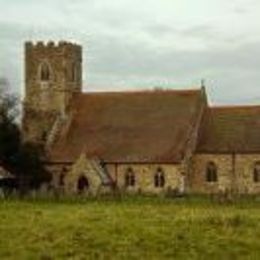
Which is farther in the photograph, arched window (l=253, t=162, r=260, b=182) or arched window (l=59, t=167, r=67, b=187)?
arched window (l=59, t=167, r=67, b=187)

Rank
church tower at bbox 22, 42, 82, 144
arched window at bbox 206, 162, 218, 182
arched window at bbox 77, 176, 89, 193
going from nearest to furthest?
arched window at bbox 206, 162, 218, 182
arched window at bbox 77, 176, 89, 193
church tower at bbox 22, 42, 82, 144

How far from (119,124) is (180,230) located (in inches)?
2189

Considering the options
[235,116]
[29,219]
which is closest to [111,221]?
[29,219]

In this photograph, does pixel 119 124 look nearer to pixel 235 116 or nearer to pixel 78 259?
pixel 235 116

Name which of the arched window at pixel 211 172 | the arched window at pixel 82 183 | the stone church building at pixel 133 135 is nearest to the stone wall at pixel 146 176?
the stone church building at pixel 133 135

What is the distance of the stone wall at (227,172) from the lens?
8081cm

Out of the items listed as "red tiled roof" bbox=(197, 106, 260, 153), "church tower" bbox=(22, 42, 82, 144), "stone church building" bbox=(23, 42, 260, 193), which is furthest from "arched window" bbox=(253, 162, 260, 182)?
"church tower" bbox=(22, 42, 82, 144)

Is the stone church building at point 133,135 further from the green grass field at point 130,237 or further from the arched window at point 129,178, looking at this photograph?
the green grass field at point 130,237

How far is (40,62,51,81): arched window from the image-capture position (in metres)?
90.4

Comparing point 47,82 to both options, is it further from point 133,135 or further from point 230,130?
point 230,130

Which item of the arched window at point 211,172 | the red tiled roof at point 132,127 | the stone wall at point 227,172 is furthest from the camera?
the red tiled roof at point 132,127

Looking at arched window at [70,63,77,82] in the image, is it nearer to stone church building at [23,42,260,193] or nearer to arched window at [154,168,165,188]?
stone church building at [23,42,260,193]

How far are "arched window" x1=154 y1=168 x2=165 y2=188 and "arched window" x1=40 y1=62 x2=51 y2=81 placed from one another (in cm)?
1521

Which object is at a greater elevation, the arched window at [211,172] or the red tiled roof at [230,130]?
the red tiled roof at [230,130]
